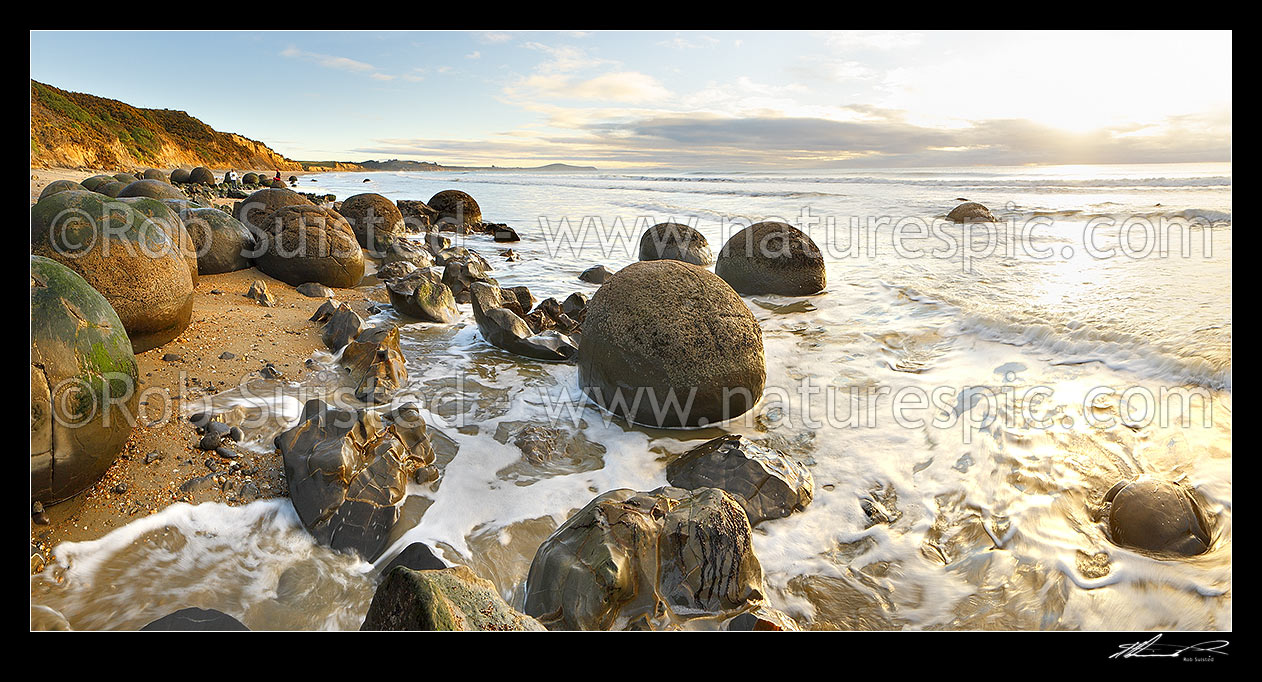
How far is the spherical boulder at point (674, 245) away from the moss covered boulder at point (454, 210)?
683 centimetres

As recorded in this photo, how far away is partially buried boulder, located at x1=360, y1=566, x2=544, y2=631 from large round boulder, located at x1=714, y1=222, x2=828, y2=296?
A: 6.80m

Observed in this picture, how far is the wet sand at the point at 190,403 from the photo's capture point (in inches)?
123

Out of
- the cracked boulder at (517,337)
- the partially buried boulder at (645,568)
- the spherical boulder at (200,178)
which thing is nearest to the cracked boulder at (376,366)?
the cracked boulder at (517,337)

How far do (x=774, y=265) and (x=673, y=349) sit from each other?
439 cm

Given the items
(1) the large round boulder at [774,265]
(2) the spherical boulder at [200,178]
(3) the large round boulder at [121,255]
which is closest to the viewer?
(3) the large round boulder at [121,255]

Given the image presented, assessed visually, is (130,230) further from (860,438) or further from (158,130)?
(158,130)

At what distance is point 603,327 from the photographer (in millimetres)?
4797

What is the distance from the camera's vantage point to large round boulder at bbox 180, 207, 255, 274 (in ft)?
23.2

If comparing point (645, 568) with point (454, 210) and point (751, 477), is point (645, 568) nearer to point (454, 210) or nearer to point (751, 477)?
point (751, 477)

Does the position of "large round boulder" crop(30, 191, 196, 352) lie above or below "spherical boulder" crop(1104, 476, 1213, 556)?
above

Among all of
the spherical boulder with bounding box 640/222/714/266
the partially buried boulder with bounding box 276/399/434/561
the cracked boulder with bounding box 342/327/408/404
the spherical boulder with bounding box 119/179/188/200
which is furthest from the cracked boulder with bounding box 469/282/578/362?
the spherical boulder with bounding box 119/179/188/200

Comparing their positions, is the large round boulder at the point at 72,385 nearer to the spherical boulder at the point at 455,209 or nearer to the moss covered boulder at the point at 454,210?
the moss covered boulder at the point at 454,210

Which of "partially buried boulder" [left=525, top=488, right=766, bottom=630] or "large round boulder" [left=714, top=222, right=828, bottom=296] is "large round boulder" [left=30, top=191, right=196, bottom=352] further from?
"large round boulder" [left=714, top=222, right=828, bottom=296]
